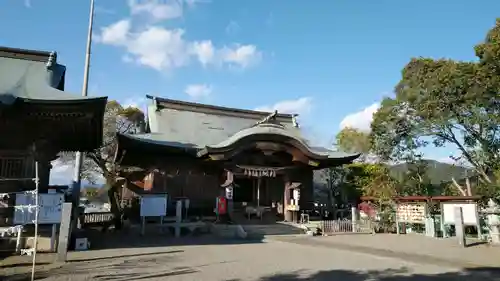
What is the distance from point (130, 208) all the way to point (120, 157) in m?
2.89

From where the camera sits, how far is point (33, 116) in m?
11.6

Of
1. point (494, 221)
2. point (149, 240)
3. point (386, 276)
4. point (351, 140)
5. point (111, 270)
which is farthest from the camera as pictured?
point (351, 140)

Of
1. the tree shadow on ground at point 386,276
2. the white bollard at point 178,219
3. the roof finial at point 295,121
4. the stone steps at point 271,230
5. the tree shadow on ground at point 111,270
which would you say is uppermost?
the roof finial at point 295,121

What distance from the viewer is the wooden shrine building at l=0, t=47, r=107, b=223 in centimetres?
1119

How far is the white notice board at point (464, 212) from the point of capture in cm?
1389

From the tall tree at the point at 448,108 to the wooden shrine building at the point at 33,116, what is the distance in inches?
627

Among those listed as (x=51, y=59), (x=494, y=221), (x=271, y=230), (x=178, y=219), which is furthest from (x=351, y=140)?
(x=51, y=59)

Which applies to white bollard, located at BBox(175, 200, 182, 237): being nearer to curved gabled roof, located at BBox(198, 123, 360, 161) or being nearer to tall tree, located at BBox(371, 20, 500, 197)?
curved gabled roof, located at BBox(198, 123, 360, 161)

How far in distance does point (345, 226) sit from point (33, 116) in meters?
14.8

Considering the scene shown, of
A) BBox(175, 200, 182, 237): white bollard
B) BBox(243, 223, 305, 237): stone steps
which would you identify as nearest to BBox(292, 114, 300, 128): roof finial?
BBox(243, 223, 305, 237): stone steps

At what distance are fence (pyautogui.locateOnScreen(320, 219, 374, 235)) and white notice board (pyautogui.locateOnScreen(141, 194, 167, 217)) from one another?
793 centimetres

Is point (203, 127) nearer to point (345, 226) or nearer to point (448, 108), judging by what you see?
point (345, 226)

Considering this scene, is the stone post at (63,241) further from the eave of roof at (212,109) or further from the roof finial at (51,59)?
the eave of roof at (212,109)

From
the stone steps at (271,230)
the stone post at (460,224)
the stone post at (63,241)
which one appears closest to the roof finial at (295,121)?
the stone steps at (271,230)
